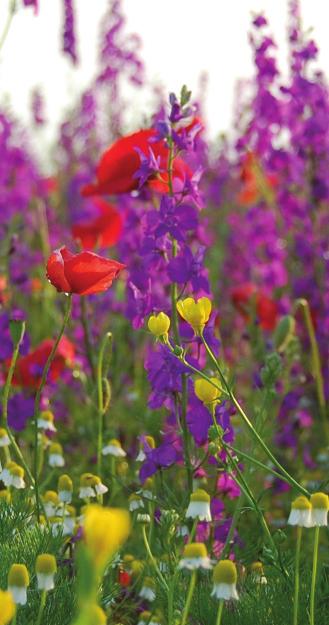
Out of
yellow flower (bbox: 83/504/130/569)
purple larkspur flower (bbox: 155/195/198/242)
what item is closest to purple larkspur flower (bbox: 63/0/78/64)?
purple larkspur flower (bbox: 155/195/198/242)

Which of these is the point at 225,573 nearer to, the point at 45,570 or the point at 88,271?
the point at 45,570

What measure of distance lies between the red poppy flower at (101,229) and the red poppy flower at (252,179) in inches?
16.3

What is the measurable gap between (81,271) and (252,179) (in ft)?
11.0

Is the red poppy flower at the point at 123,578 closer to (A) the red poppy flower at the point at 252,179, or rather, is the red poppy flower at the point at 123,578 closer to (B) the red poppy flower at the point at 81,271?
(B) the red poppy flower at the point at 81,271

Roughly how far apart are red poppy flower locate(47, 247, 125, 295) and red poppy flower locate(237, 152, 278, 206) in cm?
168

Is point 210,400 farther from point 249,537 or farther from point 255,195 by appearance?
point 255,195

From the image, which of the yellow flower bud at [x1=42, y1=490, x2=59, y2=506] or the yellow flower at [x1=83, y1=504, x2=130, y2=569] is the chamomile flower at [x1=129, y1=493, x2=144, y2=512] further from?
the yellow flower at [x1=83, y1=504, x2=130, y2=569]

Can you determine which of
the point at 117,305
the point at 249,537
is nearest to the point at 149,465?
the point at 249,537

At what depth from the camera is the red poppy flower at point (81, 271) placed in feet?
4.42

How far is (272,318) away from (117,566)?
5.45 feet

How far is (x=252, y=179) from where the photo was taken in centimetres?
462

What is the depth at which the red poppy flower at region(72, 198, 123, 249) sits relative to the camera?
116 inches

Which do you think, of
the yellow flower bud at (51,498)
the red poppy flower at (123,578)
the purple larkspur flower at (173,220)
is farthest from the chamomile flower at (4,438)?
the purple larkspur flower at (173,220)

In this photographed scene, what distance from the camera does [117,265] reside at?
4.47 ft
